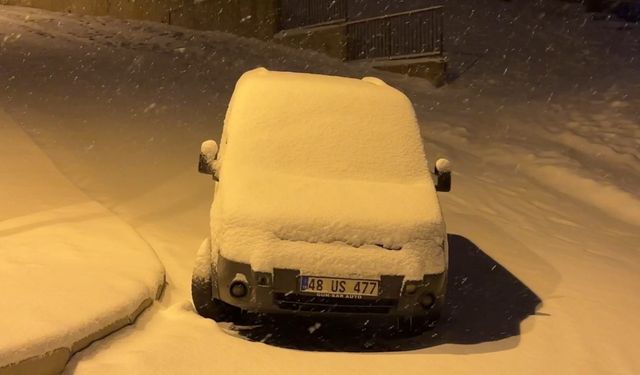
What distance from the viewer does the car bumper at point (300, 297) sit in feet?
16.1

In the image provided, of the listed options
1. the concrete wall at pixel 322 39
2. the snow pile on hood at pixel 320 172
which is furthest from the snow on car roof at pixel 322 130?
the concrete wall at pixel 322 39

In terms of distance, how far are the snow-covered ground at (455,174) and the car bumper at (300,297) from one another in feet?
0.90

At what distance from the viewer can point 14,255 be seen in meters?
5.59

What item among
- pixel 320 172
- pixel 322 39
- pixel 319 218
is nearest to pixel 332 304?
pixel 319 218

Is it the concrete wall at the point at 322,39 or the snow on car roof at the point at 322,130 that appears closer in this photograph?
the snow on car roof at the point at 322,130

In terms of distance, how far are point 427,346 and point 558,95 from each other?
1348 centimetres

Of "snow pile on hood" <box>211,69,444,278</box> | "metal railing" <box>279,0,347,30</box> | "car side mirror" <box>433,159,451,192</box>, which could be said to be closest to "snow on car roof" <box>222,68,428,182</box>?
"snow pile on hood" <box>211,69,444,278</box>

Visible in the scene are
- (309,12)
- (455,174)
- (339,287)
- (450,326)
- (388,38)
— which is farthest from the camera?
(309,12)

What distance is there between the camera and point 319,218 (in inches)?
200

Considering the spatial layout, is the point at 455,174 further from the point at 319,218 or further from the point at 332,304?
the point at 332,304

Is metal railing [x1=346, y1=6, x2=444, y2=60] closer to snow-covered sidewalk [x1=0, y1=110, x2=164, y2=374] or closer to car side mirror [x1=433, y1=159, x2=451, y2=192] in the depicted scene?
snow-covered sidewalk [x1=0, y1=110, x2=164, y2=374]

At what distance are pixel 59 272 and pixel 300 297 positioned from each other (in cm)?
180

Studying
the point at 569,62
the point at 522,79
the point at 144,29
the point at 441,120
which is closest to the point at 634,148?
the point at 441,120

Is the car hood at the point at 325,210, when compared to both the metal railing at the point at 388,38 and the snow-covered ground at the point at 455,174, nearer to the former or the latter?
the snow-covered ground at the point at 455,174
